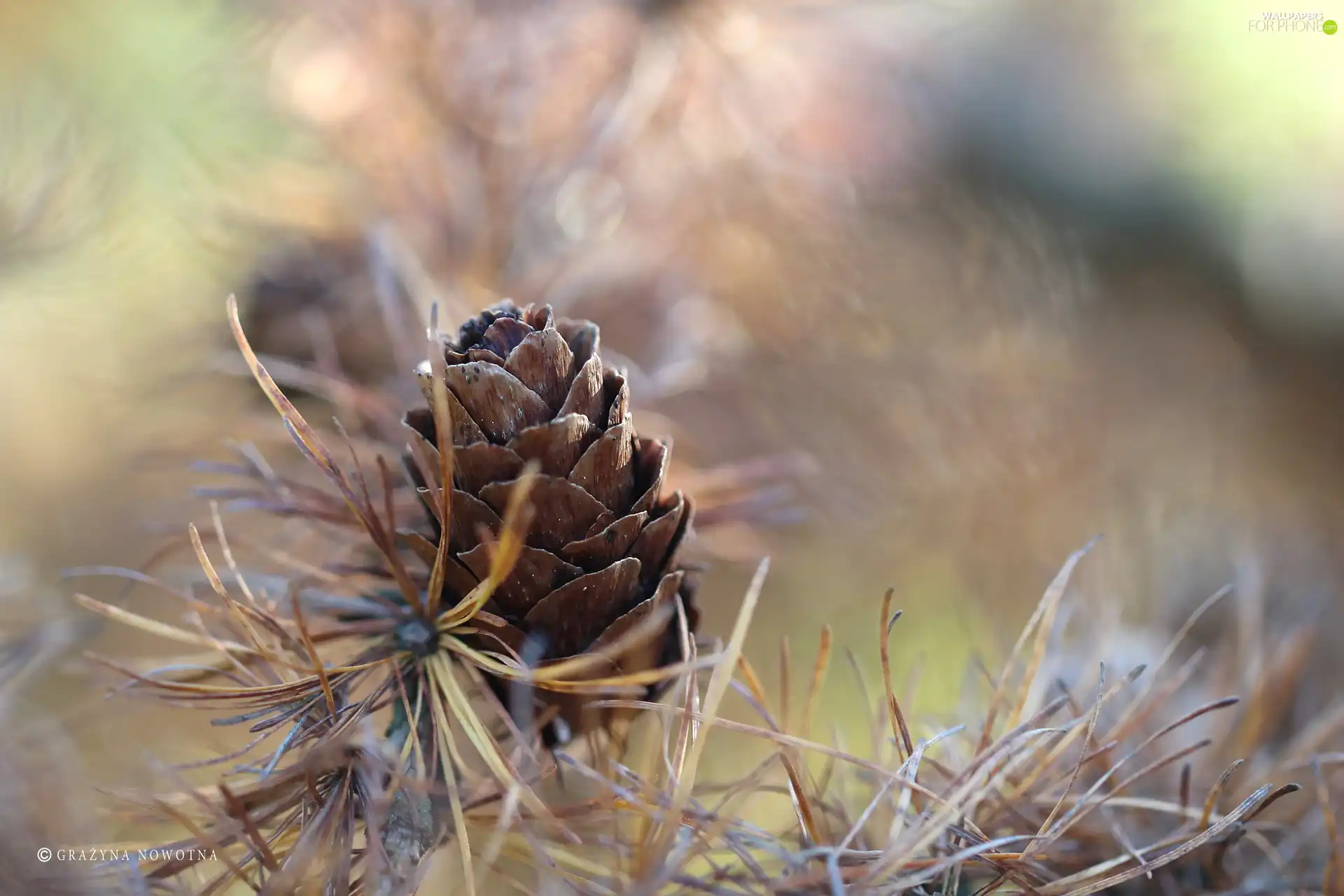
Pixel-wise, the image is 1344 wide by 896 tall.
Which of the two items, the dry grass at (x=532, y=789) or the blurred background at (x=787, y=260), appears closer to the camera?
the dry grass at (x=532, y=789)

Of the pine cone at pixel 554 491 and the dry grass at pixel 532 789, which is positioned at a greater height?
the pine cone at pixel 554 491

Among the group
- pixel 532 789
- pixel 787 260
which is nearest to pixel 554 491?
pixel 532 789

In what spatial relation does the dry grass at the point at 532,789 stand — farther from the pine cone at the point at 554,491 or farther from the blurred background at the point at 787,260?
the blurred background at the point at 787,260

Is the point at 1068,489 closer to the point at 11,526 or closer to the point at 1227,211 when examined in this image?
the point at 1227,211

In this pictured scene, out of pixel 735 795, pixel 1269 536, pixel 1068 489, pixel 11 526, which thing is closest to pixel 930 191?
pixel 1068 489

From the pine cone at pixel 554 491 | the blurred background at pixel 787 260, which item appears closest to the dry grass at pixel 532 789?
the pine cone at pixel 554 491

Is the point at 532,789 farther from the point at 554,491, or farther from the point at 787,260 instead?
the point at 787,260

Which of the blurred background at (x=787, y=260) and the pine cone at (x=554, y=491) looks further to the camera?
the blurred background at (x=787, y=260)
